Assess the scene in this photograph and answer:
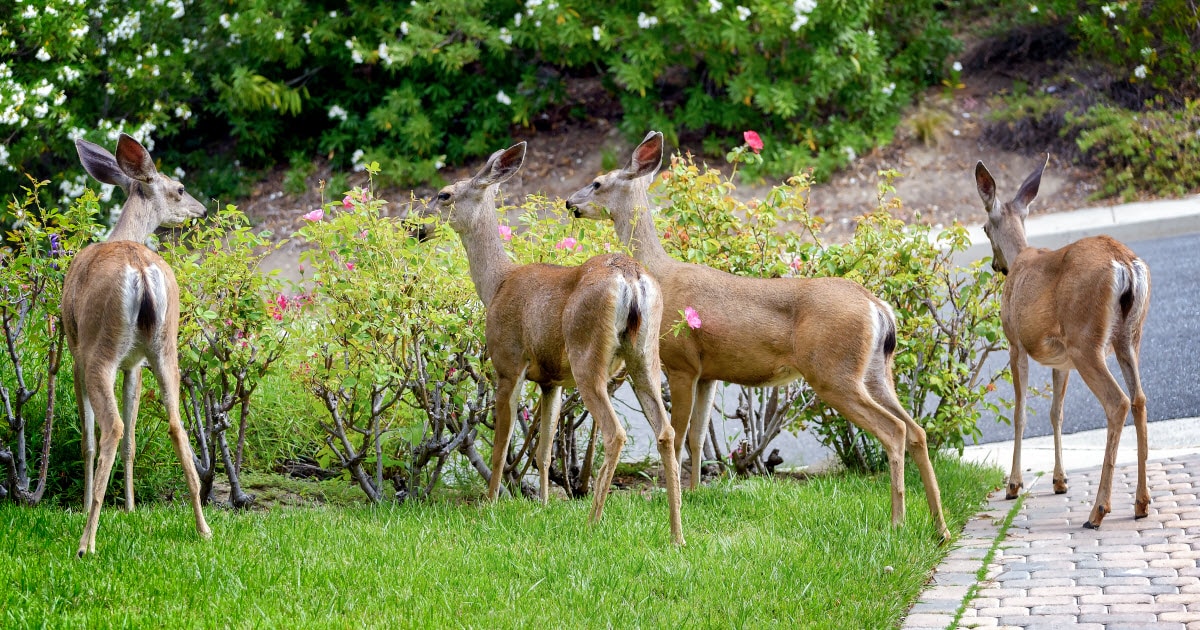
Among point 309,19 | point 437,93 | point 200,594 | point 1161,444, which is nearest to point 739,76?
point 437,93

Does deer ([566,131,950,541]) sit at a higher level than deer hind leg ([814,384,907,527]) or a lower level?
higher

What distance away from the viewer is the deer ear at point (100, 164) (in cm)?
622

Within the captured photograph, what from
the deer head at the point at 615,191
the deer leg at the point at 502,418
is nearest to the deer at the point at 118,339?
the deer leg at the point at 502,418

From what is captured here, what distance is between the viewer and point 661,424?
235 inches

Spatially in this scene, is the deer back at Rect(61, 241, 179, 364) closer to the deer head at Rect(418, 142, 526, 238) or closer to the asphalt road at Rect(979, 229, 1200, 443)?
the deer head at Rect(418, 142, 526, 238)

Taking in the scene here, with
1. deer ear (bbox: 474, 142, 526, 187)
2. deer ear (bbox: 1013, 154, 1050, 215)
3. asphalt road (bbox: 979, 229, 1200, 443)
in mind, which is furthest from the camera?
asphalt road (bbox: 979, 229, 1200, 443)

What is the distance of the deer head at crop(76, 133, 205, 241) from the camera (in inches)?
246

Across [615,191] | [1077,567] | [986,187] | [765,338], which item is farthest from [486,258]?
[1077,567]

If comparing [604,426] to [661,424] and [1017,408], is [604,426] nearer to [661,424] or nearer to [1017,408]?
[661,424]

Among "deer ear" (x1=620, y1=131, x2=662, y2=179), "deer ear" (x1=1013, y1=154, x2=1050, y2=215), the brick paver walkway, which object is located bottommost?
the brick paver walkway

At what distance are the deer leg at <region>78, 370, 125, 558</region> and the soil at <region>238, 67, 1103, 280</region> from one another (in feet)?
35.4

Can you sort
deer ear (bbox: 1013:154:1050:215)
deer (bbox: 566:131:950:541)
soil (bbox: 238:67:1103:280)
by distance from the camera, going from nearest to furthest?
deer (bbox: 566:131:950:541), deer ear (bbox: 1013:154:1050:215), soil (bbox: 238:67:1103:280)

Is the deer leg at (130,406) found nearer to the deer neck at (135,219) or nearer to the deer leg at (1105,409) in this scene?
the deer neck at (135,219)

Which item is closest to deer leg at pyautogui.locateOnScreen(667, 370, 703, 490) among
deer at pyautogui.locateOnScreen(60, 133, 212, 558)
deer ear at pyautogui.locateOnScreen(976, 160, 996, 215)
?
deer ear at pyautogui.locateOnScreen(976, 160, 996, 215)
